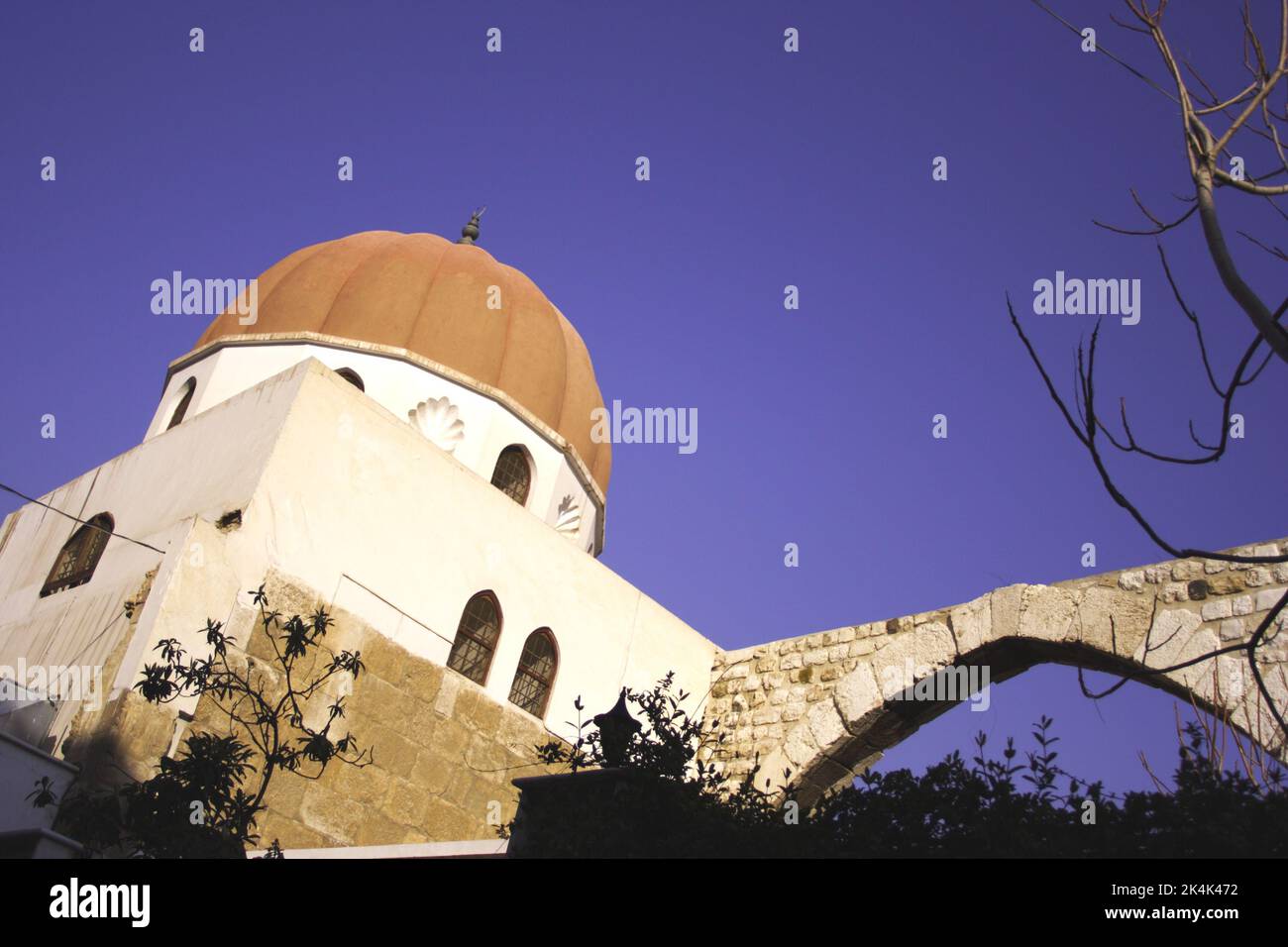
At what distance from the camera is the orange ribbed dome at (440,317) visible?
987 centimetres

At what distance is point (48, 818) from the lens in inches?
220

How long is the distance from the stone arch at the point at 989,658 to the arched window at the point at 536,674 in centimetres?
136

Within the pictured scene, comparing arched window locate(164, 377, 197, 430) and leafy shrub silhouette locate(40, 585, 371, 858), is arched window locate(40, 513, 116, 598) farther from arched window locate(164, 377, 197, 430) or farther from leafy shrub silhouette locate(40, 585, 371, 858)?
leafy shrub silhouette locate(40, 585, 371, 858)

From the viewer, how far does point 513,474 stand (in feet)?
32.7

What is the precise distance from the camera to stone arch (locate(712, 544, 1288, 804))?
602 centimetres

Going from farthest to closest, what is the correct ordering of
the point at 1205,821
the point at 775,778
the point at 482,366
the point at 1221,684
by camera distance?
1. the point at 482,366
2. the point at 775,778
3. the point at 1221,684
4. the point at 1205,821

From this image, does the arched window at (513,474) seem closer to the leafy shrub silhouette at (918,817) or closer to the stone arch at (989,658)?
the stone arch at (989,658)

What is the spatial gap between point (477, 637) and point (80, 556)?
2.69 metres

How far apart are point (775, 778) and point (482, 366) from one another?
14.0ft

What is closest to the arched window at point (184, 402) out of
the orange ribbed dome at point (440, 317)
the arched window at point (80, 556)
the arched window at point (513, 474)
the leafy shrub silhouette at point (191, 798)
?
the orange ribbed dome at point (440, 317)

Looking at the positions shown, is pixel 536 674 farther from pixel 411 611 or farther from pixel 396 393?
pixel 396 393
